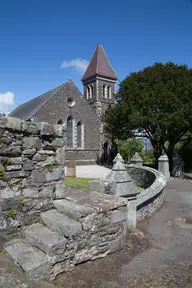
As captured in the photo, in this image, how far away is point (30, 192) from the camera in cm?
374

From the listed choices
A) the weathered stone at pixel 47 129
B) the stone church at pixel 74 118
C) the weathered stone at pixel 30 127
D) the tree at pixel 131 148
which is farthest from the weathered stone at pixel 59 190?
the tree at pixel 131 148

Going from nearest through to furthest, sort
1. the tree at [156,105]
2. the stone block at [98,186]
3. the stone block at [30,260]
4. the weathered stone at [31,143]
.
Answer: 1. the stone block at [30,260]
2. the weathered stone at [31,143]
3. the stone block at [98,186]
4. the tree at [156,105]

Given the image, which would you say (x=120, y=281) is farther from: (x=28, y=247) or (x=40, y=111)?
(x=40, y=111)

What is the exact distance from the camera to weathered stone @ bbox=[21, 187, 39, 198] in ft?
12.1

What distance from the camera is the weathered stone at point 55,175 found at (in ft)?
12.9

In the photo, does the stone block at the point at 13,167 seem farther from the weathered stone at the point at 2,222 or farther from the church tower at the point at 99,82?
the church tower at the point at 99,82

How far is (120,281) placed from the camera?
3.16m

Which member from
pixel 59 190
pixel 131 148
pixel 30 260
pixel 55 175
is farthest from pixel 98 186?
pixel 131 148

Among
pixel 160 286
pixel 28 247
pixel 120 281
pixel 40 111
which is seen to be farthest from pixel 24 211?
pixel 40 111

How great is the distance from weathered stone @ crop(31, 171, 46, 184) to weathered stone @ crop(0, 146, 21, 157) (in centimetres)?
41

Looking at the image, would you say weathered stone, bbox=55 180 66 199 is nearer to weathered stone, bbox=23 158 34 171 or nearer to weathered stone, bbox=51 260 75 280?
weathered stone, bbox=23 158 34 171

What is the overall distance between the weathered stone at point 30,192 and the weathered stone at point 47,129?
919mm

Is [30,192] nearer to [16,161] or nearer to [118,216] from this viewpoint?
[16,161]

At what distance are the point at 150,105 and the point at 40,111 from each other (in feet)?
41.2
